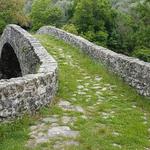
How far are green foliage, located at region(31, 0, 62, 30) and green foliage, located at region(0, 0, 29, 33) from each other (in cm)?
1270

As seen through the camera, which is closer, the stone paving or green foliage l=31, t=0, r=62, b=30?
the stone paving

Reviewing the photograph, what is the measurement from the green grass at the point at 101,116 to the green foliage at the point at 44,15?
1929 inches

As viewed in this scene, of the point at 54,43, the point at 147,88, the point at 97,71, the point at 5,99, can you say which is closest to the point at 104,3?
the point at 54,43

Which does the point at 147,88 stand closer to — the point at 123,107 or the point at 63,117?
the point at 123,107

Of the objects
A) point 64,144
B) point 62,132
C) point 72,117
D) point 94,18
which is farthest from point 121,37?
point 64,144

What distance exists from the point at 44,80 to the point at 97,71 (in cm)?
553

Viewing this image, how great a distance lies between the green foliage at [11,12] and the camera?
44750 mm

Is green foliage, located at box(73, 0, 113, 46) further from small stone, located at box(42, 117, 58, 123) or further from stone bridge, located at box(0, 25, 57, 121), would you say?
small stone, located at box(42, 117, 58, 123)

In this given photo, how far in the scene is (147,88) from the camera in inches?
448

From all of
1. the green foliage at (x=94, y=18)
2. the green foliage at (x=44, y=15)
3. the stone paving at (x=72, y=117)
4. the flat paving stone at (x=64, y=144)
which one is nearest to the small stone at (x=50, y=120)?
the stone paving at (x=72, y=117)

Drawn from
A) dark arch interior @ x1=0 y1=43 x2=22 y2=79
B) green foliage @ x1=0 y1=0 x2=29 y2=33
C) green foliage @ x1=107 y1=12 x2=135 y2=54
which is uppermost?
green foliage @ x1=0 y1=0 x2=29 y2=33

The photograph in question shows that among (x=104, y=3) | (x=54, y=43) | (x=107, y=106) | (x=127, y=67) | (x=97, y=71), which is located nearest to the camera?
(x=107, y=106)

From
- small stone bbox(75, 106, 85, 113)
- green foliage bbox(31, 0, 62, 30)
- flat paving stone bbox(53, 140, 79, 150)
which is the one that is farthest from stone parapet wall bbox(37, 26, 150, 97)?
green foliage bbox(31, 0, 62, 30)

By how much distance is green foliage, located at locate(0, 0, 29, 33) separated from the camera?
44.8 meters
